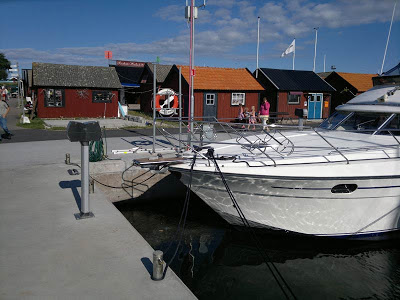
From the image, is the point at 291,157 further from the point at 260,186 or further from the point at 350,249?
the point at 350,249

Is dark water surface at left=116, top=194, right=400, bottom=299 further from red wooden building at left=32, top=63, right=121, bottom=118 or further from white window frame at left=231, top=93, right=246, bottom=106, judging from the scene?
red wooden building at left=32, top=63, right=121, bottom=118

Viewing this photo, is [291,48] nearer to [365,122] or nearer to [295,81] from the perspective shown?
[295,81]

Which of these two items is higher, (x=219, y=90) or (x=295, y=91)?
(x=295, y=91)

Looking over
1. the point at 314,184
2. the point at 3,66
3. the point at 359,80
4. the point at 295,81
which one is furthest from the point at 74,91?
the point at 3,66

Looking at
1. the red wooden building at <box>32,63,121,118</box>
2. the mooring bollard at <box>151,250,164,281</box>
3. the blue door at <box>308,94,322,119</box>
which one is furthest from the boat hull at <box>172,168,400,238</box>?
the blue door at <box>308,94,322,119</box>

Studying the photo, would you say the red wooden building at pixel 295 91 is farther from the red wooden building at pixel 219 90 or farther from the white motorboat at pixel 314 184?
the white motorboat at pixel 314 184

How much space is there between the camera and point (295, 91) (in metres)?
25.5

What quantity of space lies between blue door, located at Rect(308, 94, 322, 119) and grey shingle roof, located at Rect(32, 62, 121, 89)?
13.9 meters

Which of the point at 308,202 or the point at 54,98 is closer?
the point at 308,202

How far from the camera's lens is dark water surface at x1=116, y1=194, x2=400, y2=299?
535 centimetres

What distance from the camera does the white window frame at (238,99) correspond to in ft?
77.7

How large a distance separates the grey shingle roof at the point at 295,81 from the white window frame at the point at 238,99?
9.37 ft

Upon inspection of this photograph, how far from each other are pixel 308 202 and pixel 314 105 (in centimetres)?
2189

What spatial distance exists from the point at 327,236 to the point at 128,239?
12.5ft
